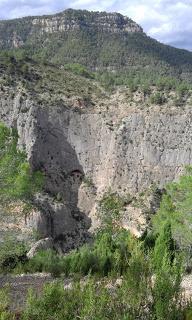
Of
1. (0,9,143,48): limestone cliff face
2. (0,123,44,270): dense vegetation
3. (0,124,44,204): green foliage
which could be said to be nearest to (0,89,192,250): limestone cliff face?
(0,123,44,270): dense vegetation

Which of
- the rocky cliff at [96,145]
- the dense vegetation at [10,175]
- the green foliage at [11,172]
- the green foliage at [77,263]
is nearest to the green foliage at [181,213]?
the green foliage at [77,263]

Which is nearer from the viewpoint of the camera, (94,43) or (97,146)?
(97,146)

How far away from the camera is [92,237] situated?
171ft

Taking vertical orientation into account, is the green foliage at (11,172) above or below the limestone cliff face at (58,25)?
below

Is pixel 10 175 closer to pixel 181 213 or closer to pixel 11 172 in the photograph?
pixel 11 172

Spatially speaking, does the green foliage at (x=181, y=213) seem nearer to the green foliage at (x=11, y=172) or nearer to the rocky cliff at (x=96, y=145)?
the green foliage at (x=11, y=172)

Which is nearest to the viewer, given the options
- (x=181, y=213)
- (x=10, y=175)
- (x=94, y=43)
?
(x=10, y=175)

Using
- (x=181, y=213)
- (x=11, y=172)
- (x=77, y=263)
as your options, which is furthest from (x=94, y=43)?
(x=11, y=172)

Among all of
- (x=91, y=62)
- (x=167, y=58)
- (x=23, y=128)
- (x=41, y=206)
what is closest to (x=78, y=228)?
(x=41, y=206)

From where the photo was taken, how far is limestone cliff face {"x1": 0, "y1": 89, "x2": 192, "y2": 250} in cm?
5678

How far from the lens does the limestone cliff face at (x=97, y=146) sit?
56781mm

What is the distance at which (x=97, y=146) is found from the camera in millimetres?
59812

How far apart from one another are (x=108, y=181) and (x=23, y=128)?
34.6ft

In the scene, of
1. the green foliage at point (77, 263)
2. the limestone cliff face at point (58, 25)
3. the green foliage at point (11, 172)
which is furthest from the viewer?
the limestone cliff face at point (58, 25)
